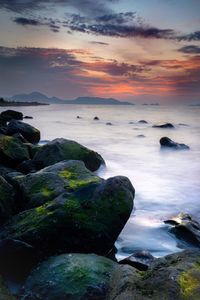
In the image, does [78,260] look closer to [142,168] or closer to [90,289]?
[90,289]

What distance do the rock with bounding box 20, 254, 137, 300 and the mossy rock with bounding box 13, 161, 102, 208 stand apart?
2432 millimetres

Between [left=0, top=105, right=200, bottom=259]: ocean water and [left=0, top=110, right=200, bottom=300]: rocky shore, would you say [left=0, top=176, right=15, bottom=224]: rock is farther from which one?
[left=0, top=105, right=200, bottom=259]: ocean water

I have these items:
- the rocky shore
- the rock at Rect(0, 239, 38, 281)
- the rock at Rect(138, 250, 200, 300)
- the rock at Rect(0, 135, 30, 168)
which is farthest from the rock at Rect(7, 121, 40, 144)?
the rock at Rect(138, 250, 200, 300)

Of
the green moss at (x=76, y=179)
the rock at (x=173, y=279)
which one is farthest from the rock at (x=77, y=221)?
the rock at (x=173, y=279)

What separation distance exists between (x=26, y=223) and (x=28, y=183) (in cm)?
190

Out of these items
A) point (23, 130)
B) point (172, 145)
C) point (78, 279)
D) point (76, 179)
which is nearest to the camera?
point (78, 279)

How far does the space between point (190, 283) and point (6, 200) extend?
15.5ft

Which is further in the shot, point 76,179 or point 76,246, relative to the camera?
point 76,179

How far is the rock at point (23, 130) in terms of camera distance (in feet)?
80.4

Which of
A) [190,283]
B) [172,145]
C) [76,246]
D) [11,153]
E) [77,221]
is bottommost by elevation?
[172,145]

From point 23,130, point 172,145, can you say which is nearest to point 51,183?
point 23,130

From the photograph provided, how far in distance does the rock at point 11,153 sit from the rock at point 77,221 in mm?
6847

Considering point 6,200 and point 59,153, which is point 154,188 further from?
point 6,200

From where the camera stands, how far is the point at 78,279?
575cm
